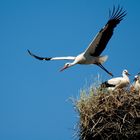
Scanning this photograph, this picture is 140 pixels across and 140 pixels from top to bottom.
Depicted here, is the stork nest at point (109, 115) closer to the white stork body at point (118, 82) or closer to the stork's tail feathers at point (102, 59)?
the white stork body at point (118, 82)

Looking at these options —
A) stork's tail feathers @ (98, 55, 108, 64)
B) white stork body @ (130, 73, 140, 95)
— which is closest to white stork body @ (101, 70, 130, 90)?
white stork body @ (130, 73, 140, 95)

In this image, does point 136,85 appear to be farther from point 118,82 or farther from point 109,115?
point 109,115

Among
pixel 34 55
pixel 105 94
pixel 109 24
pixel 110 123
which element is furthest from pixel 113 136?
pixel 34 55

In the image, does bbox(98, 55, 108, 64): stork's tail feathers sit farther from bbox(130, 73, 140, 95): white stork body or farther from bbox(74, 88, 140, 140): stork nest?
bbox(74, 88, 140, 140): stork nest

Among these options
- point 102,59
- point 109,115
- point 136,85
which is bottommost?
point 109,115

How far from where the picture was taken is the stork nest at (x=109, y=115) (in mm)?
9000

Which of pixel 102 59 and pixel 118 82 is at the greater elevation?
pixel 102 59

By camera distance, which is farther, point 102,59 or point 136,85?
point 102,59

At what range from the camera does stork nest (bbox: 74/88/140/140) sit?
9000 mm

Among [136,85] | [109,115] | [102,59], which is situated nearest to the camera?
[109,115]

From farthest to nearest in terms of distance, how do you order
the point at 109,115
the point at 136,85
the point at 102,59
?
the point at 102,59
the point at 136,85
the point at 109,115

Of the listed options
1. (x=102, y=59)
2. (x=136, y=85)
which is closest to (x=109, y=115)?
(x=136, y=85)

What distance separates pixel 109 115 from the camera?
359 inches

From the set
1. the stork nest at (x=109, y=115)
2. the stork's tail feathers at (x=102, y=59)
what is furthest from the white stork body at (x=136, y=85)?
the stork's tail feathers at (x=102, y=59)
